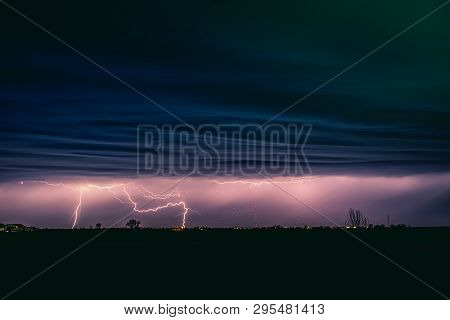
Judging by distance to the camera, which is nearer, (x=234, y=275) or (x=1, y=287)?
(x=1, y=287)

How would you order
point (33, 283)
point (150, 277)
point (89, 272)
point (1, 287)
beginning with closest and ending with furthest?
point (1, 287) → point (33, 283) → point (150, 277) → point (89, 272)
